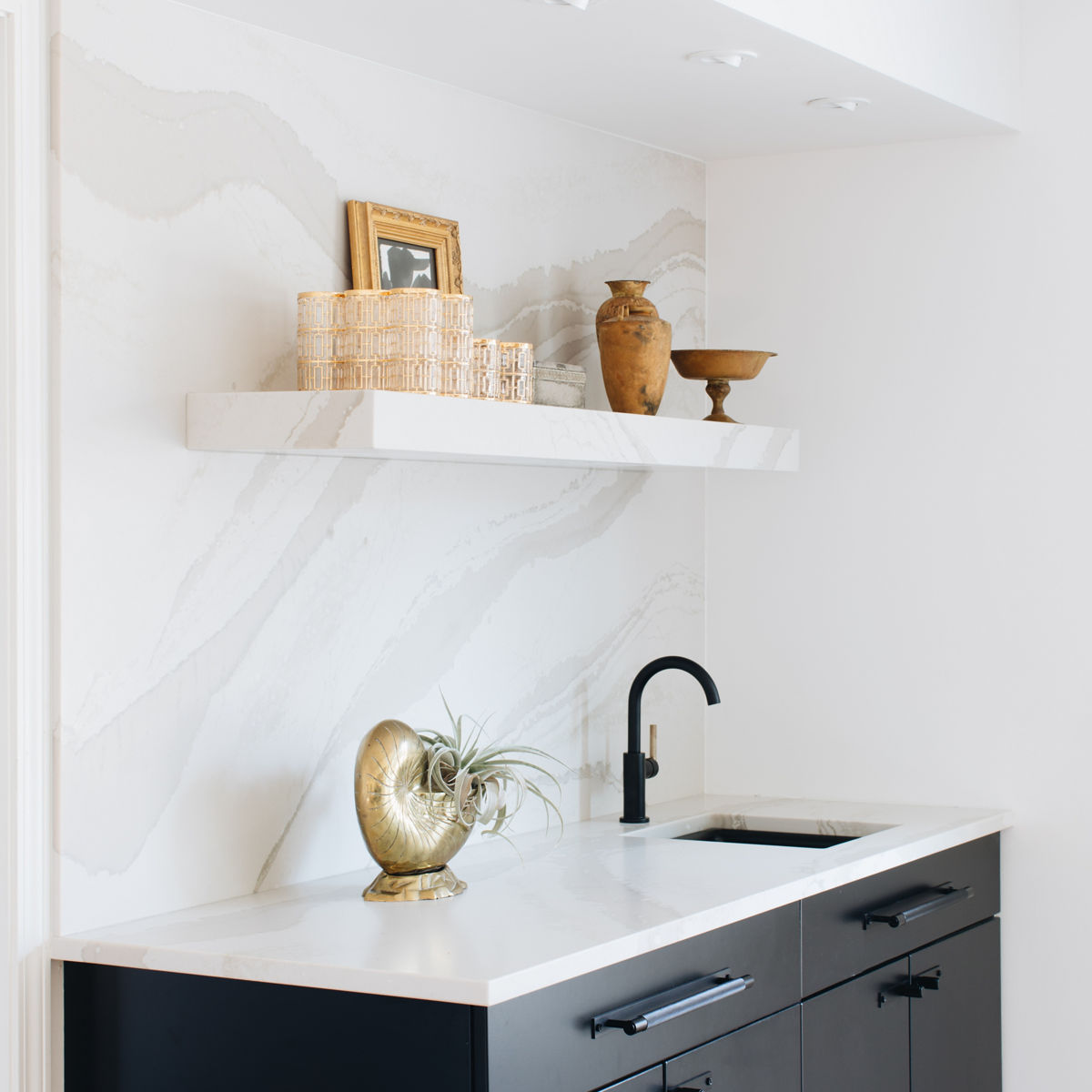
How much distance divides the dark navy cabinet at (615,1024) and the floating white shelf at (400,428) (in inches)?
27.1

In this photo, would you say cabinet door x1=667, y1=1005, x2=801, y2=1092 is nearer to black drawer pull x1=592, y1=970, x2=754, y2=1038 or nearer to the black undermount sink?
black drawer pull x1=592, y1=970, x2=754, y2=1038

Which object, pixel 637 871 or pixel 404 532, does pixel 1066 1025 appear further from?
pixel 404 532

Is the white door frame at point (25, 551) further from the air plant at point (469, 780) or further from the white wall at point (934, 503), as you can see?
the white wall at point (934, 503)

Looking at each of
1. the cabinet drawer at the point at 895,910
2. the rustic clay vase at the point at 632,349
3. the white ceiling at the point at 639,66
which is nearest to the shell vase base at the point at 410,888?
the cabinet drawer at the point at 895,910

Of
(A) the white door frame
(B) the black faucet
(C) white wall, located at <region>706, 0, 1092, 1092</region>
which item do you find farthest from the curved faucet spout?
(A) the white door frame

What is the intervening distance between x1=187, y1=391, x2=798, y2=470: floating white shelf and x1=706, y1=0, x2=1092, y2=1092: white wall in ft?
2.68

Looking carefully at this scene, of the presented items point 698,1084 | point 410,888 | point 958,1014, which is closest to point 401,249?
point 410,888

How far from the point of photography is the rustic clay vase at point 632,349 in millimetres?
2668

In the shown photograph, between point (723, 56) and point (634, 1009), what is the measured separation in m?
1.44

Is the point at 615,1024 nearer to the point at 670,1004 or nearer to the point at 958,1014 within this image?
the point at 670,1004

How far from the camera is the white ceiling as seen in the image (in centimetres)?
222

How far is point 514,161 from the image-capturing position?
274cm

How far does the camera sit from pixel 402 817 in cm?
214

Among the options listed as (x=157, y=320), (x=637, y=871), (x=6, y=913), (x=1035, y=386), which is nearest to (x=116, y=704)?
(x=6, y=913)
